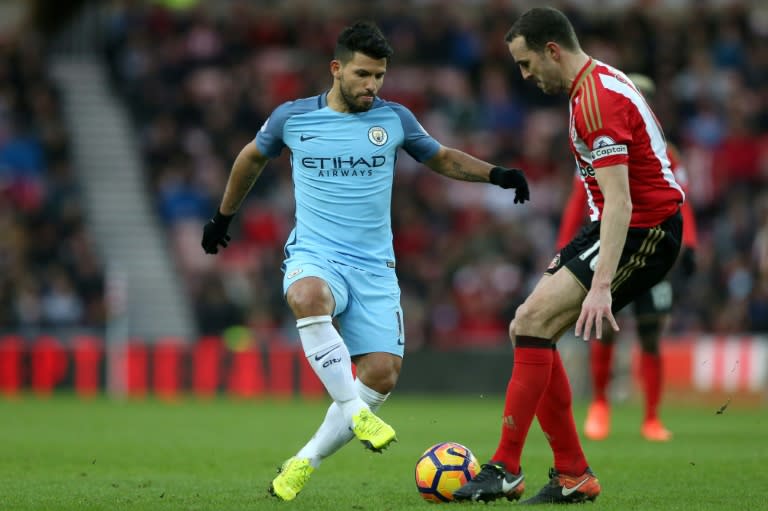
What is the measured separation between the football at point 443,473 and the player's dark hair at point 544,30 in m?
2.05

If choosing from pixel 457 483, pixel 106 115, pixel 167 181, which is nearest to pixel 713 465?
pixel 457 483

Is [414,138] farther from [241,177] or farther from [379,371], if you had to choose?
[379,371]

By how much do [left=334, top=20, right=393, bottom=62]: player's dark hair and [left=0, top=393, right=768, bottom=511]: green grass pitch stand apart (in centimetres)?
230

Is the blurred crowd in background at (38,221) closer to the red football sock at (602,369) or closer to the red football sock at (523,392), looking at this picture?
the red football sock at (602,369)

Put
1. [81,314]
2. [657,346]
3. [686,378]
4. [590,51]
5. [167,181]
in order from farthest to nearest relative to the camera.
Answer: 1. [590,51]
2. [167,181]
3. [81,314]
4. [686,378]
5. [657,346]

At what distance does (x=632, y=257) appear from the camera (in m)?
6.49

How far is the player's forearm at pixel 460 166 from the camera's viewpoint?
287 inches

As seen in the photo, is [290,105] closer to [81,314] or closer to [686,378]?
[686,378]

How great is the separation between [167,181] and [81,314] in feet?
9.30

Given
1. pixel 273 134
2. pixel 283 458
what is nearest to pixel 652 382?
pixel 283 458

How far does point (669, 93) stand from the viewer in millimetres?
21859

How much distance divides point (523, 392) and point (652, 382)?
4.68 metres

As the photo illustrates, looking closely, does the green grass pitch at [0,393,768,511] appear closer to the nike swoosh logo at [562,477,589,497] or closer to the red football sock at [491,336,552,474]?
the nike swoosh logo at [562,477,589,497]

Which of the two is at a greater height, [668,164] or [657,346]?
[668,164]
